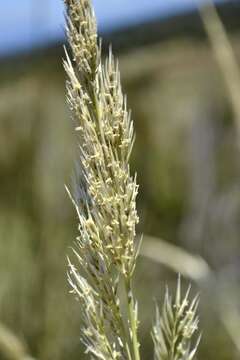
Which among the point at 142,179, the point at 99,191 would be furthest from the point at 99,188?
the point at 142,179

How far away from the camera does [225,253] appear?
1.98m

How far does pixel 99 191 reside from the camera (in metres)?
0.47

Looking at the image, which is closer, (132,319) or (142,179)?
(132,319)

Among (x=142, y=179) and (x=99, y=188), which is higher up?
(x=142, y=179)

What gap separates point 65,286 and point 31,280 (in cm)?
8

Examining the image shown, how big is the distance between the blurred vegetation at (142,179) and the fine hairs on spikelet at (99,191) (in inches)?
48.0

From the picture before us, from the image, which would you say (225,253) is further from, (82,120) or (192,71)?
(82,120)

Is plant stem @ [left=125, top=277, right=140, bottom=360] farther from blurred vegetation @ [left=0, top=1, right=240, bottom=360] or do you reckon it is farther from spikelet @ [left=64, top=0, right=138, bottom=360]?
blurred vegetation @ [left=0, top=1, right=240, bottom=360]

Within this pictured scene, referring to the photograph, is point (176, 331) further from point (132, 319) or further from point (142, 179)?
point (142, 179)

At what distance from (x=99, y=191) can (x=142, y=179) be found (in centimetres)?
177

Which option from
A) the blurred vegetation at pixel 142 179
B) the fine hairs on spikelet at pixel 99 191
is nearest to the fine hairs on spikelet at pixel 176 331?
the fine hairs on spikelet at pixel 99 191

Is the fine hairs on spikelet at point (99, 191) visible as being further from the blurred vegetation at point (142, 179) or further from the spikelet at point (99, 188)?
the blurred vegetation at point (142, 179)

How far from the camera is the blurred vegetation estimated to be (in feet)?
6.02

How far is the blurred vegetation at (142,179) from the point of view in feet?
6.02
